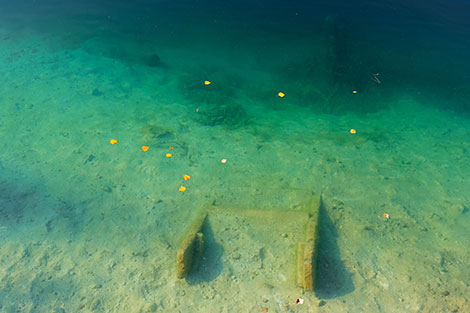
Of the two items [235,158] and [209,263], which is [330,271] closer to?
[209,263]

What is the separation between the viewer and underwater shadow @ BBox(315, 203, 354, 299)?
11.4 feet

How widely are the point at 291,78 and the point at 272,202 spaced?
398 centimetres

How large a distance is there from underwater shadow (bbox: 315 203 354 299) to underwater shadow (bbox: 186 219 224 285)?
111 cm

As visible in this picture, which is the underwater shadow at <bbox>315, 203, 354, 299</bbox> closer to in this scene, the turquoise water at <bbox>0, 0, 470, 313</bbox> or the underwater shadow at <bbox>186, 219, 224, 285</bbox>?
the turquoise water at <bbox>0, 0, 470, 313</bbox>

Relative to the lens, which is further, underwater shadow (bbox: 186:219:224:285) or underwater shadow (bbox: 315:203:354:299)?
underwater shadow (bbox: 186:219:224:285)

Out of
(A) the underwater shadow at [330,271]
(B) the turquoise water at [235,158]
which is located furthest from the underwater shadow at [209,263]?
(A) the underwater shadow at [330,271]

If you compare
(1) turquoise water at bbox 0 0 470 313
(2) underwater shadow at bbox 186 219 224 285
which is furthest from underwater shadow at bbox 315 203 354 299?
(2) underwater shadow at bbox 186 219 224 285

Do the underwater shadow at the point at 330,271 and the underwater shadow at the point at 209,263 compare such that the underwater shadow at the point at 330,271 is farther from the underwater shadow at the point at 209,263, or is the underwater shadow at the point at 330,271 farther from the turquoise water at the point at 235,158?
the underwater shadow at the point at 209,263

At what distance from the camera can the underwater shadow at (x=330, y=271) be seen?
3463 millimetres

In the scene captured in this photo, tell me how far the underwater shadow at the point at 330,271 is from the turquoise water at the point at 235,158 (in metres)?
0.02

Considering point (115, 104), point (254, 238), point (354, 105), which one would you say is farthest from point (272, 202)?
point (115, 104)

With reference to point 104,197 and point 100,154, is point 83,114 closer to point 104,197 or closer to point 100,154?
point 100,154

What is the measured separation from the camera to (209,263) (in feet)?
12.2

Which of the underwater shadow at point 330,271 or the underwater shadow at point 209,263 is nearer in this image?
the underwater shadow at point 330,271
